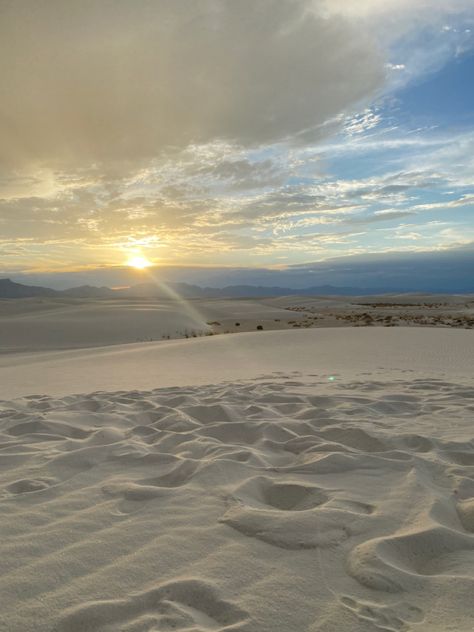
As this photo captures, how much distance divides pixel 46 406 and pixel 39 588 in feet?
13.4

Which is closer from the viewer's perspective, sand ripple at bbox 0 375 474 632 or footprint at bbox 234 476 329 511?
sand ripple at bbox 0 375 474 632

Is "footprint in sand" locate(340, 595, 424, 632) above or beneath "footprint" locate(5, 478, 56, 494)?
above

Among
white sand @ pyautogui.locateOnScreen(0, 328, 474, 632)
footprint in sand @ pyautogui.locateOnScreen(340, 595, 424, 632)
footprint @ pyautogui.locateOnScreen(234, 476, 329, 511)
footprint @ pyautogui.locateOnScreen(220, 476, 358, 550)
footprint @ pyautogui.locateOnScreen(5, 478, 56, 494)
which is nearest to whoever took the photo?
footprint in sand @ pyautogui.locateOnScreen(340, 595, 424, 632)

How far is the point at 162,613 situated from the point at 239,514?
2.66 feet

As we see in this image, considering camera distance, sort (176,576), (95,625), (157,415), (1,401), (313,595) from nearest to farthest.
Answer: (95,625), (313,595), (176,576), (157,415), (1,401)

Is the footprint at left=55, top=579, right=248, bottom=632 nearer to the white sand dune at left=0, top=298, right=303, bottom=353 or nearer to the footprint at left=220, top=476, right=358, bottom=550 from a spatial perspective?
the footprint at left=220, top=476, right=358, bottom=550

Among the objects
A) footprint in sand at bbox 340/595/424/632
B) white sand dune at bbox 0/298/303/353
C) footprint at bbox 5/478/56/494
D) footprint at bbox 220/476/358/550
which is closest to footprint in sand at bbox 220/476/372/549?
footprint at bbox 220/476/358/550

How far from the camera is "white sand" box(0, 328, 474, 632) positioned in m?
1.73

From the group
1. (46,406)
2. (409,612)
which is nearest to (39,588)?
(409,612)

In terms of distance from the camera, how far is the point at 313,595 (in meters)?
1.79

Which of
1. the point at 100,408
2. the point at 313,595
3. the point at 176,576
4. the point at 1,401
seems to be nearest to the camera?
the point at 313,595

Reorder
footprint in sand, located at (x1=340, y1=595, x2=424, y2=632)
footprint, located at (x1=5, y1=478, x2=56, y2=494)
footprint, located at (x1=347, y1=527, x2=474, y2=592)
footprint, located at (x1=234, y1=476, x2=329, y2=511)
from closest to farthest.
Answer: footprint in sand, located at (x1=340, y1=595, x2=424, y2=632), footprint, located at (x1=347, y1=527, x2=474, y2=592), footprint, located at (x1=234, y1=476, x2=329, y2=511), footprint, located at (x1=5, y1=478, x2=56, y2=494)

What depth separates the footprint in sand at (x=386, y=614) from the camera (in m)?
1.63

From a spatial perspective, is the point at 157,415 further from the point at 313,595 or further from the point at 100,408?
the point at 313,595
